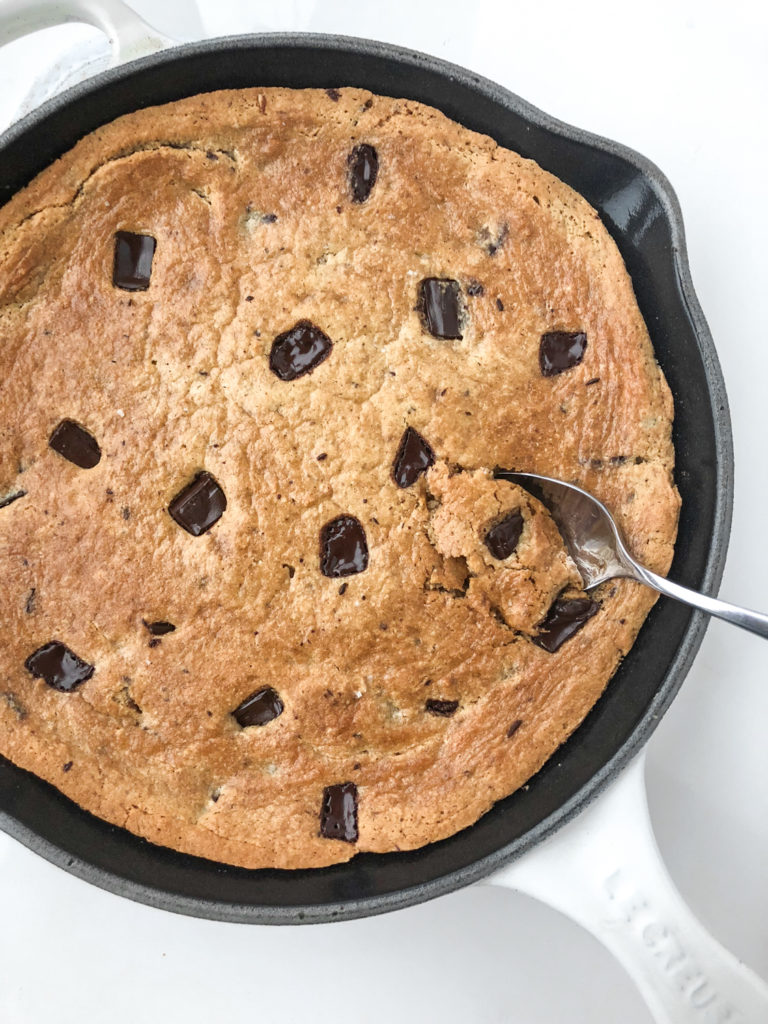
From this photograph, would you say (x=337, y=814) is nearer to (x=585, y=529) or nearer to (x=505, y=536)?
(x=505, y=536)

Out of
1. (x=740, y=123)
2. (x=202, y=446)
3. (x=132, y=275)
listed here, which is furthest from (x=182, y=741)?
(x=740, y=123)

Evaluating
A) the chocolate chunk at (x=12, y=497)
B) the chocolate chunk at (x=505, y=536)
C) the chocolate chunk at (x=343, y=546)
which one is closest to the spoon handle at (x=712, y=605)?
the chocolate chunk at (x=505, y=536)

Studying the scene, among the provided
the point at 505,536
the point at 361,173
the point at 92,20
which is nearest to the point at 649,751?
the point at 505,536

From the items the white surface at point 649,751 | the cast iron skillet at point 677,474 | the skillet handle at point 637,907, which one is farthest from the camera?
the white surface at point 649,751

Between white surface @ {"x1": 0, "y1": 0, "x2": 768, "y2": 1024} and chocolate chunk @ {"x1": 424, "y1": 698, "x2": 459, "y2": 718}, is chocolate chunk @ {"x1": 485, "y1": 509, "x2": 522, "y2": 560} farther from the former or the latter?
white surface @ {"x1": 0, "y1": 0, "x2": 768, "y2": 1024}

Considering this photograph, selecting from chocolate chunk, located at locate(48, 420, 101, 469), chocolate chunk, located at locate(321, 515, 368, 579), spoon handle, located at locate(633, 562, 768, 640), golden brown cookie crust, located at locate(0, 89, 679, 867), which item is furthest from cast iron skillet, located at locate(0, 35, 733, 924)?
chocolate chunk, located at locate(321, 515, 368, 579)

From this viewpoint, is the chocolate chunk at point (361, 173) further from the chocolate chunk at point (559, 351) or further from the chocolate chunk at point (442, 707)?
the chocolate chunk at point (442, 707)

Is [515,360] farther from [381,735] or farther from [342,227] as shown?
[381,735]

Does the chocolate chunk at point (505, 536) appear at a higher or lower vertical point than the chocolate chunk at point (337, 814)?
higher
